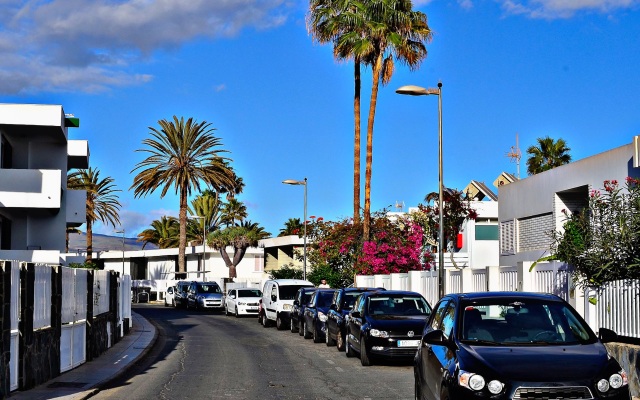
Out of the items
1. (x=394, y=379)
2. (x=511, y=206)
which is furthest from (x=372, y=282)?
(x=394, y=379)

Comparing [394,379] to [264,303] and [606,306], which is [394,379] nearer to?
[606,306]

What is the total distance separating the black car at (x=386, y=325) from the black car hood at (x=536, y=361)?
841 cm

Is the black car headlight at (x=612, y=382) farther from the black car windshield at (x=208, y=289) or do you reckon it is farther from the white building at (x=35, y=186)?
the black car windshield at (x=208, y=289)

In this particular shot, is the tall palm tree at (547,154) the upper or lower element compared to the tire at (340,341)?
upper

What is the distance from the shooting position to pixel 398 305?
844 inches

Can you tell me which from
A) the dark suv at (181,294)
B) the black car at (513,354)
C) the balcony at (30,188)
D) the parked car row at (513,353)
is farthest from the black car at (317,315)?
the dark suv at (181,294)

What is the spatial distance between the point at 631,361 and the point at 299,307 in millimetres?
18598

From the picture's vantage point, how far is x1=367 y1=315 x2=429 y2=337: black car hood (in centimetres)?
1978

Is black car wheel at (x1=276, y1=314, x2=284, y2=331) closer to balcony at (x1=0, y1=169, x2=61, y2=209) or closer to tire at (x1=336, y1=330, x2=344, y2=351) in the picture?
balcony at (x1=0, y1=169, x2=61, y2=209)

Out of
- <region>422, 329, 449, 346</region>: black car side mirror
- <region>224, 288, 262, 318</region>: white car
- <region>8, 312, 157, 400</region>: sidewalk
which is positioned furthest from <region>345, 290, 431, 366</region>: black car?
<region>224, 288, 262, 318</region>: white car

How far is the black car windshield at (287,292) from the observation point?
37.7m

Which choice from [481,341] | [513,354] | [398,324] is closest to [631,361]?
[481,341]

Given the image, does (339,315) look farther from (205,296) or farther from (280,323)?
(205,296)

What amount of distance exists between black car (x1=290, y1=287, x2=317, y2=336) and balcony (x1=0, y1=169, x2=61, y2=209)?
35.2ft
